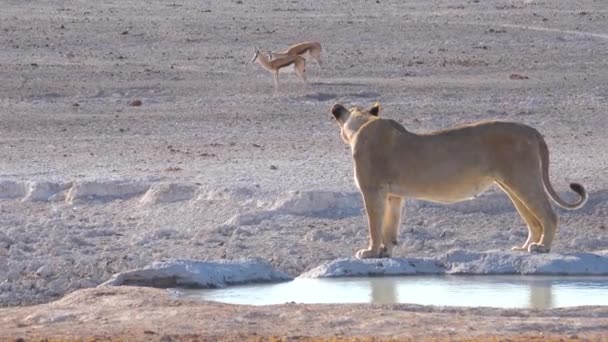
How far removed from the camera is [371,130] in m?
12.6

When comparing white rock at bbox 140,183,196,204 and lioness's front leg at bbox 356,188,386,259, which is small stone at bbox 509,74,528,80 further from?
lioness's front leg at bbox 356,188,386,259

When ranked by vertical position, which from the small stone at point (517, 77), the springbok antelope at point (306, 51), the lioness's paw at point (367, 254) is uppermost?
the springbok antelope at point (306, 51)

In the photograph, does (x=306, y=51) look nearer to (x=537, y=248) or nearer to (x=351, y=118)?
(x=351, y=118)

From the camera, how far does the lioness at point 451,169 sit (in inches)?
488

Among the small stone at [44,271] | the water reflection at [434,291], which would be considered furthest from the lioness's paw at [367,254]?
the small stone at [44,271]

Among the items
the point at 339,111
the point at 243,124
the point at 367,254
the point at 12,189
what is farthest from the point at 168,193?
the point at 243,124

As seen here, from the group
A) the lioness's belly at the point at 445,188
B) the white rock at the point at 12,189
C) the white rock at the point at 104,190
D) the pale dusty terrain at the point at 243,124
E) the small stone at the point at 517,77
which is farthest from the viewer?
the small stone at the point at 517,77

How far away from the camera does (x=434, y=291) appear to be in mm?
A: 11094

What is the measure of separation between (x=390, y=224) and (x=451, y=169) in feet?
2.08

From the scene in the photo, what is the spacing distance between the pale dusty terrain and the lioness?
66cm

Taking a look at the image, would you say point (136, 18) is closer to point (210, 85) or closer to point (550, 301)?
point (210, 85)

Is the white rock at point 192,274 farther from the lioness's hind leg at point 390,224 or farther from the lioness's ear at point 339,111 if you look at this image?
the lioness's ear at point 339,111

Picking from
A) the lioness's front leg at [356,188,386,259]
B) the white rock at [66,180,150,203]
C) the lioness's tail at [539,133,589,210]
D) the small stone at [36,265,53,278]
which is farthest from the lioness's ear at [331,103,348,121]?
the white rock at [66,180,150,203]

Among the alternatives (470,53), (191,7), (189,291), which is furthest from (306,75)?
(189,291)
